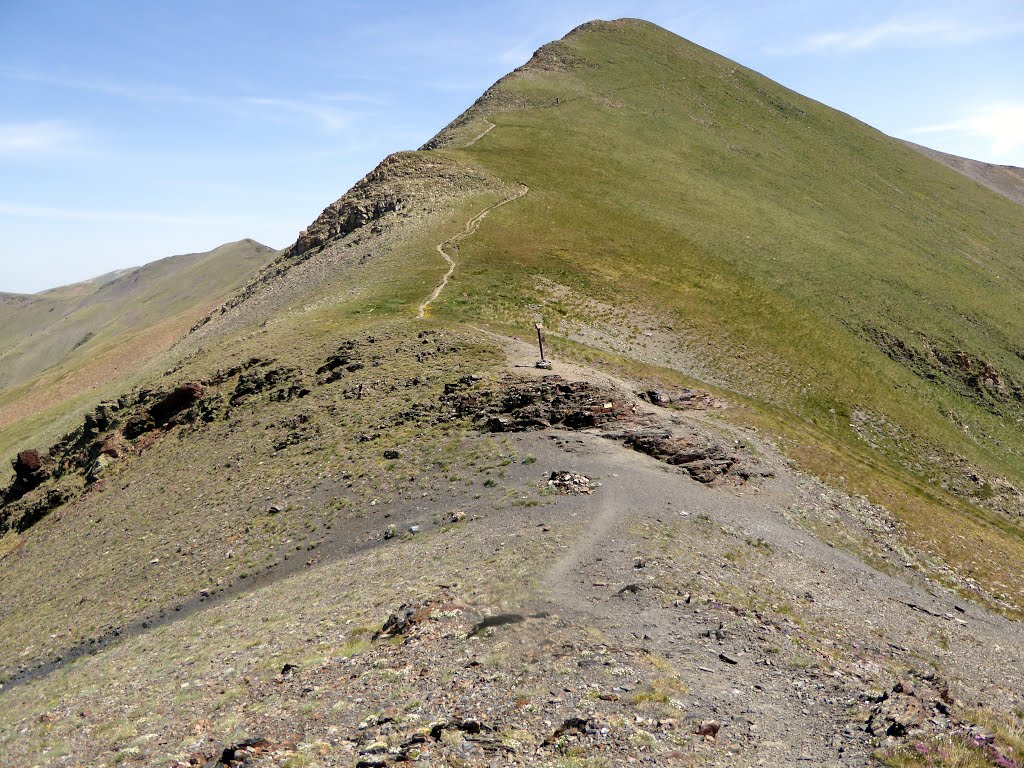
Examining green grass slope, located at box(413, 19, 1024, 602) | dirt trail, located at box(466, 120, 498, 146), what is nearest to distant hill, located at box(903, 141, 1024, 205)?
green grass slope, located at box(413, 19, 1024, 602)

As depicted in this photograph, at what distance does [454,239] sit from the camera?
6662 centimetres

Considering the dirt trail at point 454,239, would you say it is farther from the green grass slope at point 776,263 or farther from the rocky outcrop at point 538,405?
the rocky outcrop at point 538,405

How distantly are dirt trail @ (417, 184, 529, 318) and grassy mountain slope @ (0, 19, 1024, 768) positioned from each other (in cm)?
46

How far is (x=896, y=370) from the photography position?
2261 inches

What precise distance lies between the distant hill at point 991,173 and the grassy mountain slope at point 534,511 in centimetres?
10776

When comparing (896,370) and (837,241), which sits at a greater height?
(837,241)

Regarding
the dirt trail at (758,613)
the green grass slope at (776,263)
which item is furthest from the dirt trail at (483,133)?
the dirt trail at (758,613)

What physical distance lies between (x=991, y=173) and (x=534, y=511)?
210 m

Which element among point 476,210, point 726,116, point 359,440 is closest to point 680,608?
point 359,440

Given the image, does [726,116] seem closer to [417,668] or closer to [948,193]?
[948,193]

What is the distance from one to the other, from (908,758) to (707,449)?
20704 mm

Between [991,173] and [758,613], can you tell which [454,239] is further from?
[991,173]

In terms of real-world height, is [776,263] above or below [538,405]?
above

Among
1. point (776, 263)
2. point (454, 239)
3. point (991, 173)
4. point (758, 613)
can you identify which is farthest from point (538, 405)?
point (991, 173)
